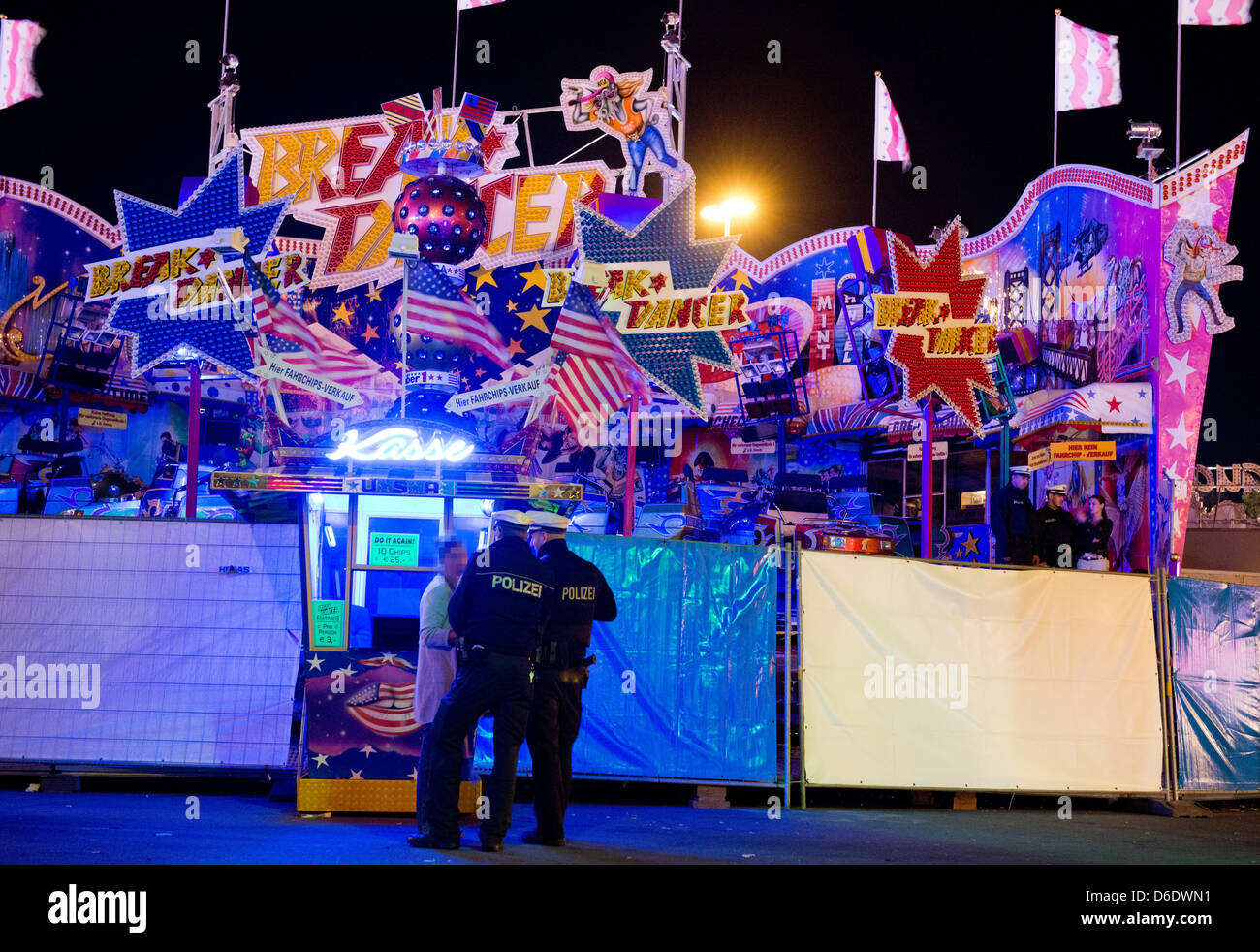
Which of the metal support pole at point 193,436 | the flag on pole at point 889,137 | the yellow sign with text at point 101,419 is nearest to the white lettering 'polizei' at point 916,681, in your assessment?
the metal support pole at point 193,436

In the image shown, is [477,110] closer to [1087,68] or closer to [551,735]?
[551,735]

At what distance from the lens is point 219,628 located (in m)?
10.4

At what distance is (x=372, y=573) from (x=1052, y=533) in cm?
944

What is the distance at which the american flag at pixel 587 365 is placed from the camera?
42.4ft

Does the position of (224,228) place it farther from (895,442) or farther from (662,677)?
(895,442)

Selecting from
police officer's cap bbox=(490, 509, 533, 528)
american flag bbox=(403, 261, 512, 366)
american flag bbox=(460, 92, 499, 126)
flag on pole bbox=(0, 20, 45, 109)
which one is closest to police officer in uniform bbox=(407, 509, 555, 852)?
police officer's cap bbox=(490, 509, 533, 528)

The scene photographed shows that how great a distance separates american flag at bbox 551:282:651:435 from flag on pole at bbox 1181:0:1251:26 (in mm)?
12185

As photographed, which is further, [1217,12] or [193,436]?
[1217,12]

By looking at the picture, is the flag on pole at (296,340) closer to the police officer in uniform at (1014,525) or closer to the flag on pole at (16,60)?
the police officer in uniform at (1014,525)

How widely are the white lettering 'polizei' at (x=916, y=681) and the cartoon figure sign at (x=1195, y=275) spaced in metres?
10.8

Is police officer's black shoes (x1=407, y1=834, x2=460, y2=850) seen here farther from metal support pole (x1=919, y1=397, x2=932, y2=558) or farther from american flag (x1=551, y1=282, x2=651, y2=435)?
metal support pole (x1=919, y1=397, x2=932, y2=558)

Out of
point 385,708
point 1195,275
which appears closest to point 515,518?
point 385,708

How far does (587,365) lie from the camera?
12992 millimetres

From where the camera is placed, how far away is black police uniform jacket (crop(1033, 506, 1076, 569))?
51.5ft
